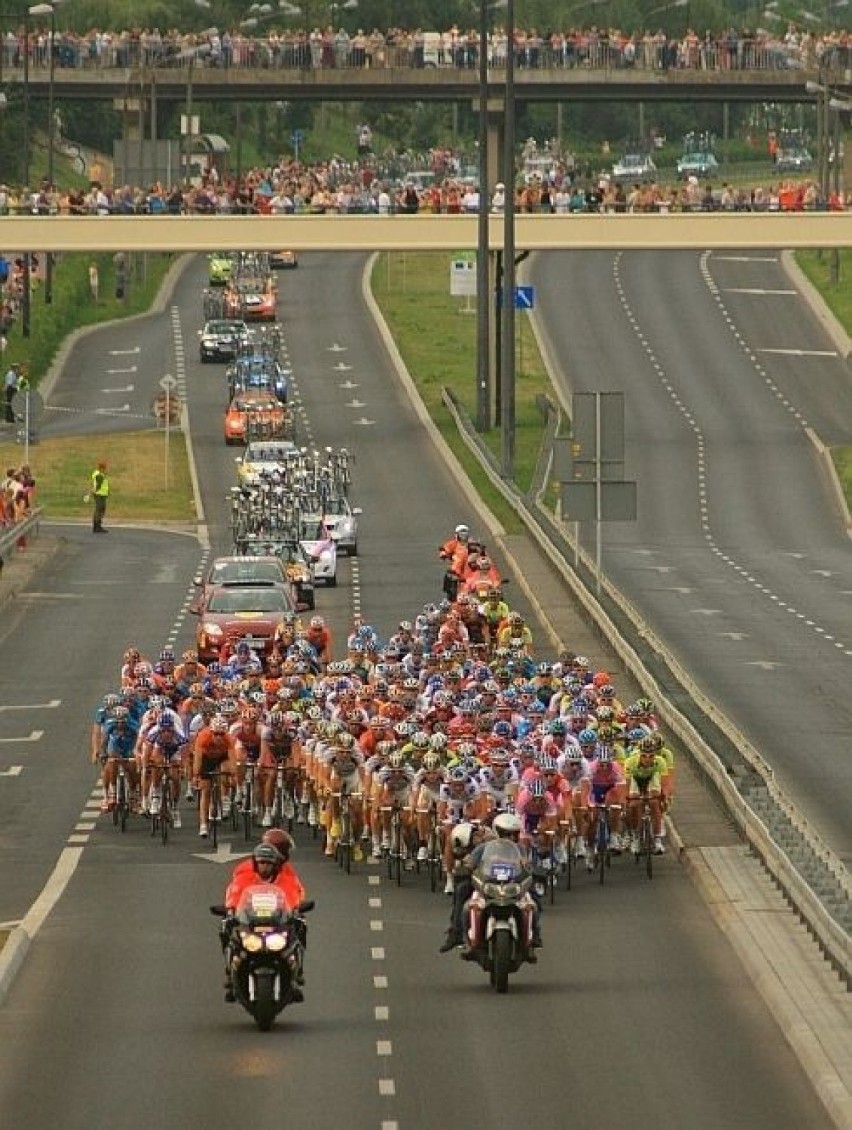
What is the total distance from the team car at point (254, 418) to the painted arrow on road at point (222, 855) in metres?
51.2

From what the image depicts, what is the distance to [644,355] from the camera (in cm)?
10569

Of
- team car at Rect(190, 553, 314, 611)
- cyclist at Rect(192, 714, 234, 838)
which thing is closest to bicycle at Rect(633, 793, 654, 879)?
cyclist at Rect(192, 714, 234, 838)

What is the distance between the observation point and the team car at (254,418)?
84000 millimetres

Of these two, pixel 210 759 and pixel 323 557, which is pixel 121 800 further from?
pixel 323 557

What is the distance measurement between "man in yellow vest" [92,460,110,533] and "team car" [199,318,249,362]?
33.4m

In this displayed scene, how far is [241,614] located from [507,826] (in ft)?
74.2

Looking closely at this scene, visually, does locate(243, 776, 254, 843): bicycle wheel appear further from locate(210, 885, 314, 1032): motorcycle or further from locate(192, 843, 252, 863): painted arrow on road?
locate(210, 885, 314, 1032): motorcycle

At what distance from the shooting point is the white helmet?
2767 centimetres

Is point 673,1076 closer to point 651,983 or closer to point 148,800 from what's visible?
point 651,983

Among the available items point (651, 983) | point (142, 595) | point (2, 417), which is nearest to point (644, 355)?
point (2, 417)

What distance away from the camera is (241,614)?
158 feet

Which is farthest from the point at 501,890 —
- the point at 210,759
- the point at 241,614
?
the point at 241,614

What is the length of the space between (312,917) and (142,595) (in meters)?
29.7

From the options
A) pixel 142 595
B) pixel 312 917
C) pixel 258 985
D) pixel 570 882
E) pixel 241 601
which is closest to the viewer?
pixel 258 985
